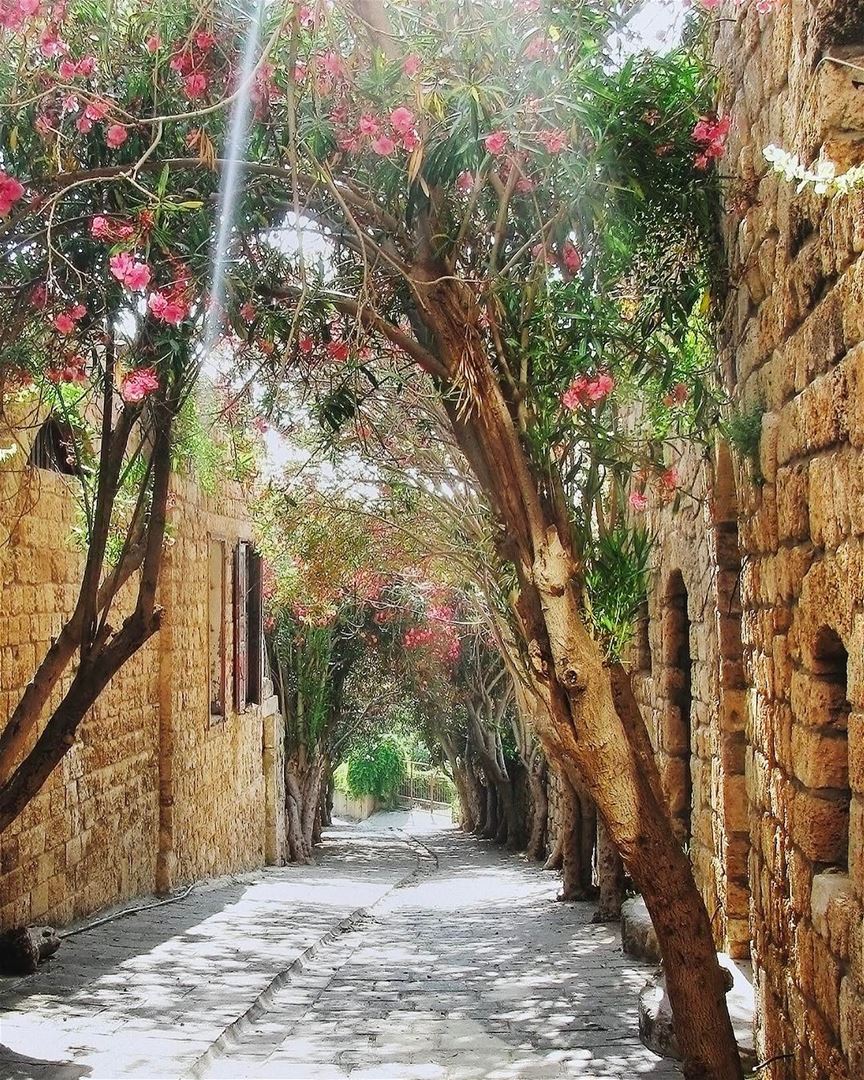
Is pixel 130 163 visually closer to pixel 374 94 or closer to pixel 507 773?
pixel 374 94

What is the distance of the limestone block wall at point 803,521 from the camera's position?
3008mm

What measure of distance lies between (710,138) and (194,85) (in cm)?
187

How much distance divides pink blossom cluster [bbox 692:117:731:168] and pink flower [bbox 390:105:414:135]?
3.58 feet

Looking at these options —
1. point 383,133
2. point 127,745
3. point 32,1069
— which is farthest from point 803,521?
point 127,745

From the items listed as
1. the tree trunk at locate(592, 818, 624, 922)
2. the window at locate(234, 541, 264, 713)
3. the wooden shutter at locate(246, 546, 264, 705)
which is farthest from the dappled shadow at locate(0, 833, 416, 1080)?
the wooden shutter at locate(246, 546, 264, 705)

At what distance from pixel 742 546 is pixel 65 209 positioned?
298 centimetres

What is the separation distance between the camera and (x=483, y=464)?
181 inches

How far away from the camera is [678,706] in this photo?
280 inches

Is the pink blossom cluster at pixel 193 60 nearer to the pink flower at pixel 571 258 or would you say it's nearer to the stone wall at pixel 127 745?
the pink flower at pixel 571 258

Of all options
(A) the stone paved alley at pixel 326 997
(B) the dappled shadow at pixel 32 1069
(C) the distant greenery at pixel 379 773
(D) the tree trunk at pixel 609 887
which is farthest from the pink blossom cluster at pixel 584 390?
(C) the distant greenery at pixel 379 773

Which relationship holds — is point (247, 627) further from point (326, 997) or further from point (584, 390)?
point (584, 390)

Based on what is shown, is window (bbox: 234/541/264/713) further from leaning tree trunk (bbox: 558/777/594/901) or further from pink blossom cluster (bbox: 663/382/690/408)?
pink blossom cluster (bbox: 663/382/690/408)

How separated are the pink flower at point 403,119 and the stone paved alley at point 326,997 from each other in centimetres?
362

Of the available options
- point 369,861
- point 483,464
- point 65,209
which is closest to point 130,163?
point 65,209
